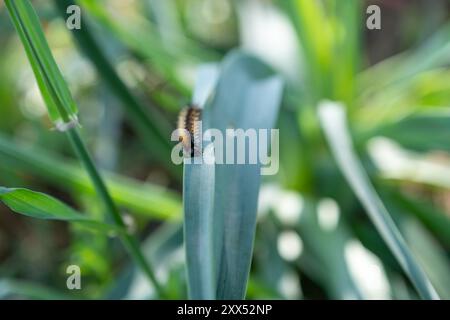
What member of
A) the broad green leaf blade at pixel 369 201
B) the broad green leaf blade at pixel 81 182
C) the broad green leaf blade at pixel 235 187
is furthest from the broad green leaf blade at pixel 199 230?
the broad green leaf blade at pixel 81 182

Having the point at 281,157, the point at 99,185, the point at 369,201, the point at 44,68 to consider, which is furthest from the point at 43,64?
the point at 281,157

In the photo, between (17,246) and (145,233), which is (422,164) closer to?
(145,233)

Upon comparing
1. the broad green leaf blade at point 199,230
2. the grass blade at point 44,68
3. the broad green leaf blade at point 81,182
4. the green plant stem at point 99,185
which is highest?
the broad green leaf blade at point 81,182

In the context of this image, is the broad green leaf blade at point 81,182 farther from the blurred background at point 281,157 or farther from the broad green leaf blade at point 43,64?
the broad green leaf blade at point 43,64

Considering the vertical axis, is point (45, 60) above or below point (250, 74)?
below

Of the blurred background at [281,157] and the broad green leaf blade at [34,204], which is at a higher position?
the blurred background at [281,157]
